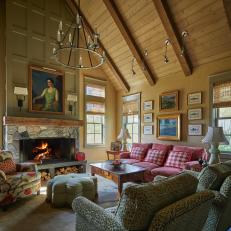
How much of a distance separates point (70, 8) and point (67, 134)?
3.82 metres

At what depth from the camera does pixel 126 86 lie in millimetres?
6996

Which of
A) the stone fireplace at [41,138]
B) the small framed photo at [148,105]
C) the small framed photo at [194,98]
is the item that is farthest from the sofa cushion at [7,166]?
the small framed photo at [194,98]

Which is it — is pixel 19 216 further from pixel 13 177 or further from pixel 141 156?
pixel 141 156

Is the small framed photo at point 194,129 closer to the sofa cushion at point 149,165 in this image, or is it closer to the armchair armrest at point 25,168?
the sofa cushion at point 149,165

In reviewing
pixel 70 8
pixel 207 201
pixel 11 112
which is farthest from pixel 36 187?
pixel 70 8

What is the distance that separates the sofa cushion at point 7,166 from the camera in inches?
145

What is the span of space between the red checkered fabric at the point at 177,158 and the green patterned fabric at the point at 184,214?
9.22 feet

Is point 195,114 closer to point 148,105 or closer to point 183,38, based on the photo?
point 148,105

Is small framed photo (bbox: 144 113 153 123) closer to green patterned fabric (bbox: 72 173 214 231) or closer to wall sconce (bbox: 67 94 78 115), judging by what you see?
wall sconce (bbox: 67 94 78 115)

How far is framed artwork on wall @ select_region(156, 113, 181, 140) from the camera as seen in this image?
211 inches

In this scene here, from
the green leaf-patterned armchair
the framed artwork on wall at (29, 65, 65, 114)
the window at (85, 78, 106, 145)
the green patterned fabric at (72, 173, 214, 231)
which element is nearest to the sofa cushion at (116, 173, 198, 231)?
the green patterned fabric at (72, 173, 214, 231)

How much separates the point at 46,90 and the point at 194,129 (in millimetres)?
4096

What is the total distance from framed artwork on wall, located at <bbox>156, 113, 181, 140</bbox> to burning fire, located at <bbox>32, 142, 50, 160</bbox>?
3.28 meters

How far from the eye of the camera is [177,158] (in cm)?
457
